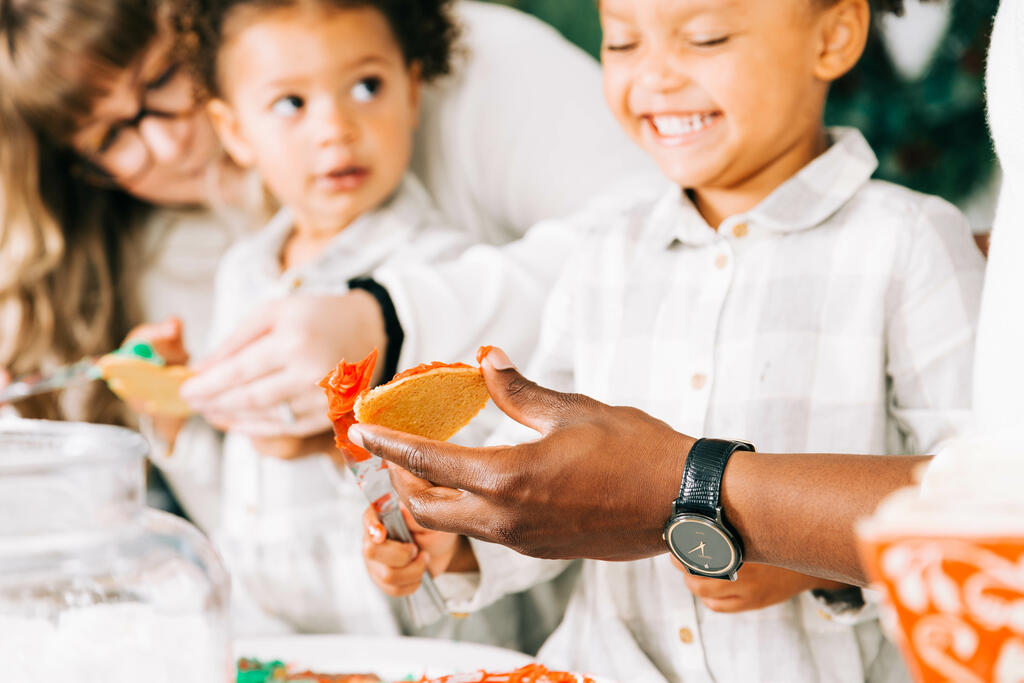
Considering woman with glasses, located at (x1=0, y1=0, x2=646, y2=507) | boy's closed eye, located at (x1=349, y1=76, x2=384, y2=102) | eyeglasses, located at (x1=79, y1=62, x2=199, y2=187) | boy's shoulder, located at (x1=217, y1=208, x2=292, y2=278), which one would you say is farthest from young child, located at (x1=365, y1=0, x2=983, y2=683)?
eyeglasses, located at (x1=79, y1=62, x2=199, y2=187)

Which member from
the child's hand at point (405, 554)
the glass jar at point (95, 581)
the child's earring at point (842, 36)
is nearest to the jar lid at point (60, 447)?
the glass jar at point (95, 581)

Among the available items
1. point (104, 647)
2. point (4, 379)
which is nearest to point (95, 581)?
point (104, 647)

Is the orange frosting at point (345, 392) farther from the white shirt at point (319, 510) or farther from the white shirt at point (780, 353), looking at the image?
the white shirt at point (319, 510)

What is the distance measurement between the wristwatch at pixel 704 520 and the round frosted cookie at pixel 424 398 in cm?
19

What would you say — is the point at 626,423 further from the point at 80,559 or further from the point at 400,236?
the point at 400,236

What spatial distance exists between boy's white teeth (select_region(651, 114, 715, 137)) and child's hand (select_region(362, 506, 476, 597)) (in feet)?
1.52

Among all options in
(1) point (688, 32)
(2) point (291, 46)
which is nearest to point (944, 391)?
(1) point (688, 32)

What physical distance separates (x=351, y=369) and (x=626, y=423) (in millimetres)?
223

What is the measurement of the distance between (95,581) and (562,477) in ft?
1.07

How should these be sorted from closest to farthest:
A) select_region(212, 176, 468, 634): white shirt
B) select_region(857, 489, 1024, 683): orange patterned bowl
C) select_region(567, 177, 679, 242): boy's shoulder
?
select_region(857, 489, 1024, 683): orange patterned bowl
select_region(567, 177, 679, 242): boy's shoulder
select_region(212, 176, 468, 634): white shirt

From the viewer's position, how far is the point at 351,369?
0.77 metres

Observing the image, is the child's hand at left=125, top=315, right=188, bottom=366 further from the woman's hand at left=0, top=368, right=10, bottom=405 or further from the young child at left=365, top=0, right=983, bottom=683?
the young child at left=365, top=0, right=983, bottom=683

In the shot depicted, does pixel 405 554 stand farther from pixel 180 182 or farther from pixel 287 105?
pixel 180 182

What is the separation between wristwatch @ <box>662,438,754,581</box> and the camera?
68 cm
